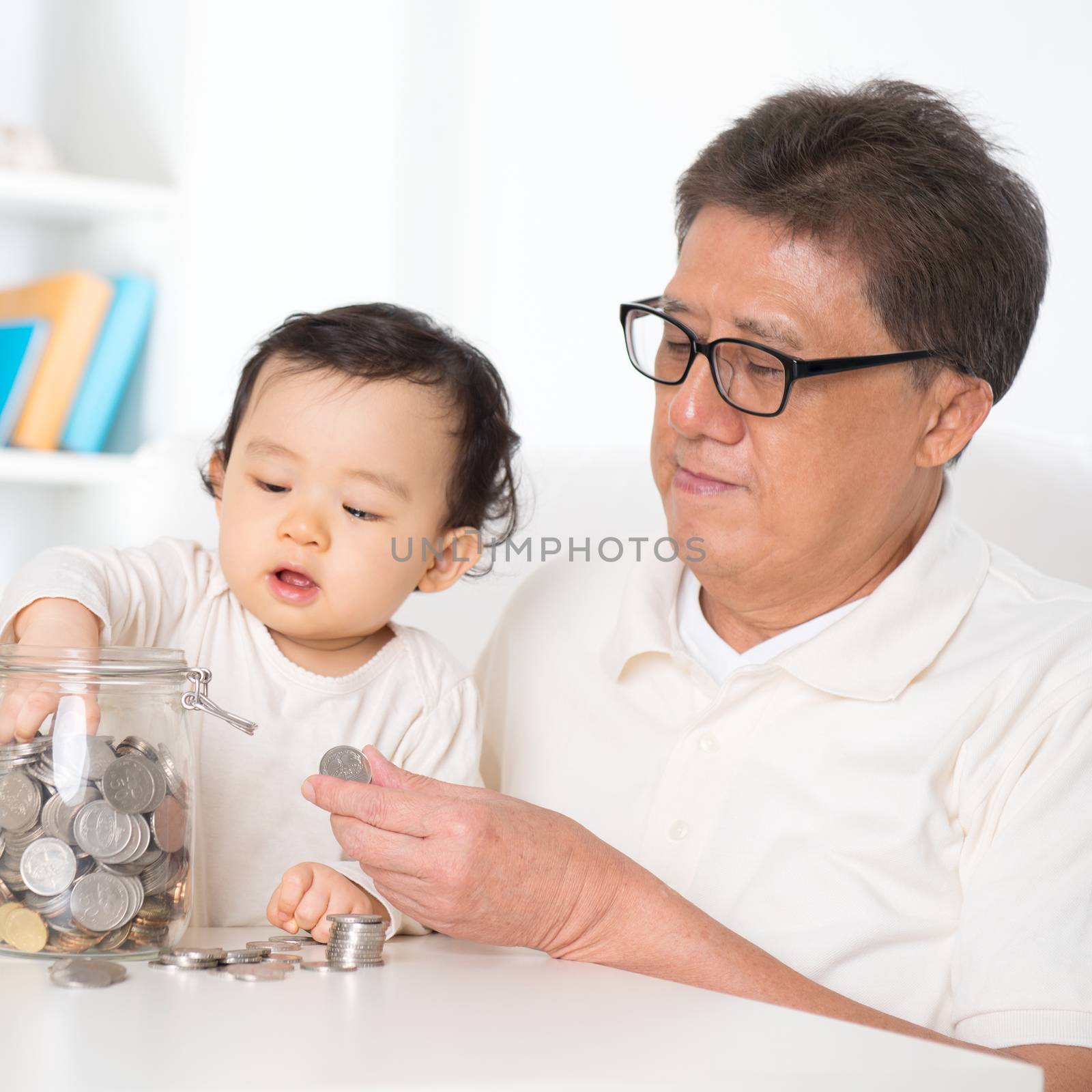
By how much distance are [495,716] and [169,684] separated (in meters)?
0.66

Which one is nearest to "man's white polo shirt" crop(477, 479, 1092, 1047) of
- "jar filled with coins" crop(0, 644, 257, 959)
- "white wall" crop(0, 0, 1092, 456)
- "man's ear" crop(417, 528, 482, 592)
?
"man's ear" crop(417, 528, 482, 592)

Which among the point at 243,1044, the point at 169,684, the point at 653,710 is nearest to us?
the point at 243,1044

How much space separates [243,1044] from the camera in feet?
2.08

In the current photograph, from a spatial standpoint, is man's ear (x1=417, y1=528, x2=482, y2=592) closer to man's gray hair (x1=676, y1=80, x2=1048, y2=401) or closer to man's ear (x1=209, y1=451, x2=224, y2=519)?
man's ear (x1=209, y1=451, x2=224, y2=519)

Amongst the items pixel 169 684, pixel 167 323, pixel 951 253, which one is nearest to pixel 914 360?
pixel 951 253

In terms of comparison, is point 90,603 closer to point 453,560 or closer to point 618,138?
point 453,560

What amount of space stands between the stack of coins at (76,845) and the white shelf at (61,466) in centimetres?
214

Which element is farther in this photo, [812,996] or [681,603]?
[681,603]

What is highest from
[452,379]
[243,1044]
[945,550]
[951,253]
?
[951,253]

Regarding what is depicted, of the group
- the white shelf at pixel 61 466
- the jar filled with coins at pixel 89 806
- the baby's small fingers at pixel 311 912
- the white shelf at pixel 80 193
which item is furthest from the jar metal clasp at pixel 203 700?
the white shelf at pixel 80 193

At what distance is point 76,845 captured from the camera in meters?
0.79

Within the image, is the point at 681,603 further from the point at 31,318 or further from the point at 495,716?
the point at 31,318

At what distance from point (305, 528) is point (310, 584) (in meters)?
0.06

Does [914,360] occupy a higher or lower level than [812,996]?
higher
